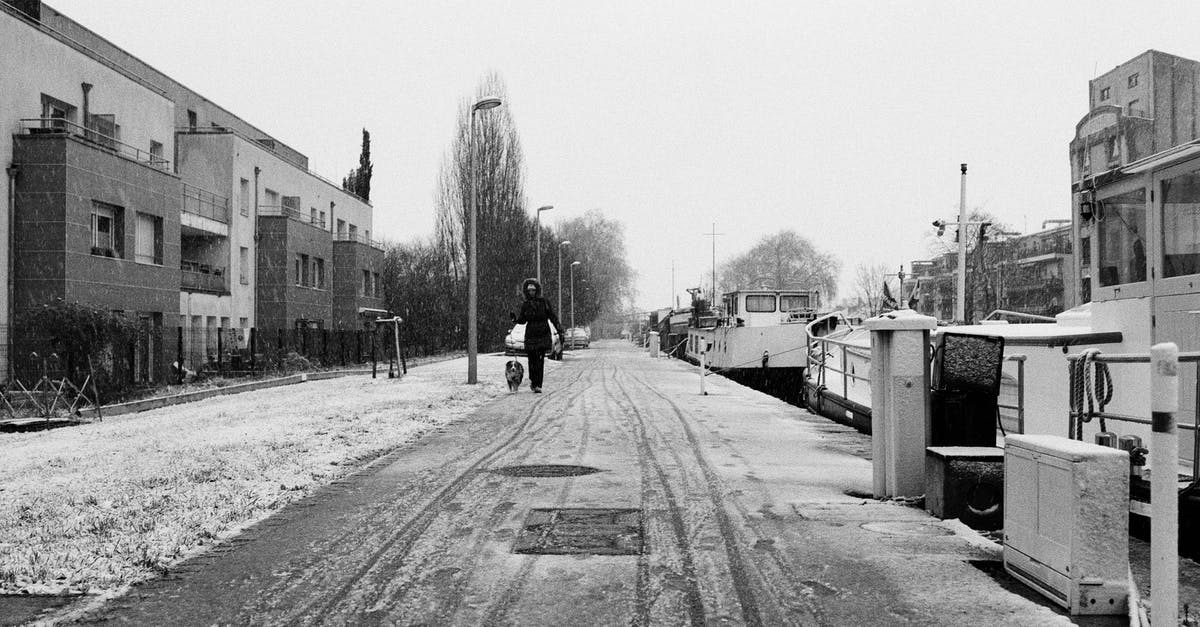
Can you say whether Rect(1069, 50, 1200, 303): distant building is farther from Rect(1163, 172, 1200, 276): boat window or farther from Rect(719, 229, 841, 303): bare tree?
Rect(719, 229, 841, 303): bare tree

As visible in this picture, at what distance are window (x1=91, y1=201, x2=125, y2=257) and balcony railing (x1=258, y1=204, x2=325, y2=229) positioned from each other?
1362cm

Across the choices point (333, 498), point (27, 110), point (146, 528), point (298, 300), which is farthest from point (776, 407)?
point (298, 300)

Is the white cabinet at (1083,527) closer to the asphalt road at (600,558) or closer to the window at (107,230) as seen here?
the asphalt road at (600,558)

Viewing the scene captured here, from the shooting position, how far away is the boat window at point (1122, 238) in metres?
7.25

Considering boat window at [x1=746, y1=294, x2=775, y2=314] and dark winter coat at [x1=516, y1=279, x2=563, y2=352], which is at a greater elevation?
boat window at [x1=746, y1=294, x2=775, y2=314]

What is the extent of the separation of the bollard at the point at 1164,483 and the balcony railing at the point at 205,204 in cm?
3273

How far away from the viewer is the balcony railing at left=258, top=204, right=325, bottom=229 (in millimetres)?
38809

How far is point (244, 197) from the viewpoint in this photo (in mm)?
36719

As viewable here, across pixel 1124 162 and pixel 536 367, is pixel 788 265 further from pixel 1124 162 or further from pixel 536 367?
pixel 1124 162

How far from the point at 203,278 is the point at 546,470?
2771 centimetres

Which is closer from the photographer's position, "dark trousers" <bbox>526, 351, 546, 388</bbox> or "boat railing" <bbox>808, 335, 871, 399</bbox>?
"boat railing" <bbox>808, 335, 871, 399</bbox>

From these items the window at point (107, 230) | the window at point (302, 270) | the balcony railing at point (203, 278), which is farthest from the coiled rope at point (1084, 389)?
the window at point (302, 270)

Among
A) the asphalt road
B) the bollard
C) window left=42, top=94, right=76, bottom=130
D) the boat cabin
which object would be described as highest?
window left=42, top=94, right=76, bottom=130

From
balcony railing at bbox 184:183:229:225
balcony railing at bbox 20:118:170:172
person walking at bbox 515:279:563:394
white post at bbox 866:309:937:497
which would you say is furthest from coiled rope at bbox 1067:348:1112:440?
balcony railing at bbox 184:183:229:225
